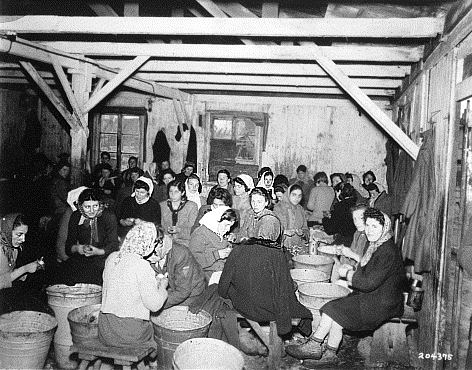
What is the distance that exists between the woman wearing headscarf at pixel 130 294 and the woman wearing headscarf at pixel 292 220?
380 cm

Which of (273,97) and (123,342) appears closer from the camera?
(123,342)

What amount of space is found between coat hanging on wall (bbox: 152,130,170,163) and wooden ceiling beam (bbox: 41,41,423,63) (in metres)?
6.33

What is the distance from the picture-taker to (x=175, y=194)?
7539 mm

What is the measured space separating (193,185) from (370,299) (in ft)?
14.1

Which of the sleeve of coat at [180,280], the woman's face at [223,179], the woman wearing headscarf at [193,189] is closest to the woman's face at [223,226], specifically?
the sleeve of coat at [180,280]

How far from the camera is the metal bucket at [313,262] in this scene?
21.7ft

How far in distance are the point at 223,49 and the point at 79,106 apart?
2666 millimetres

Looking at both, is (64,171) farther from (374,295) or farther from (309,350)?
(374,295)

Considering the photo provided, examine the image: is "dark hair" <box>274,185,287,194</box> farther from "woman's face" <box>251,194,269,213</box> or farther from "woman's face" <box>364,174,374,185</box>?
"woman's face" <box>364,174,374,185</box>

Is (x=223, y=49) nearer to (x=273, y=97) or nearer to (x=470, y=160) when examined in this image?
(x=470, y=160)

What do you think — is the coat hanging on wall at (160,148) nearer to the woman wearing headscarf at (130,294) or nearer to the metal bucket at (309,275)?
the metal bucket at (309,275)

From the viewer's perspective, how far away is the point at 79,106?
760 centimetres

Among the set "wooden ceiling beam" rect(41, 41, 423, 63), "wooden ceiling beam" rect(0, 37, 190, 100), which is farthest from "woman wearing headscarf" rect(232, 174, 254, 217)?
"wooden ceiling beam" rect(0, 37, 190, 100)

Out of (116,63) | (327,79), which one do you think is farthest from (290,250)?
(116,63)
